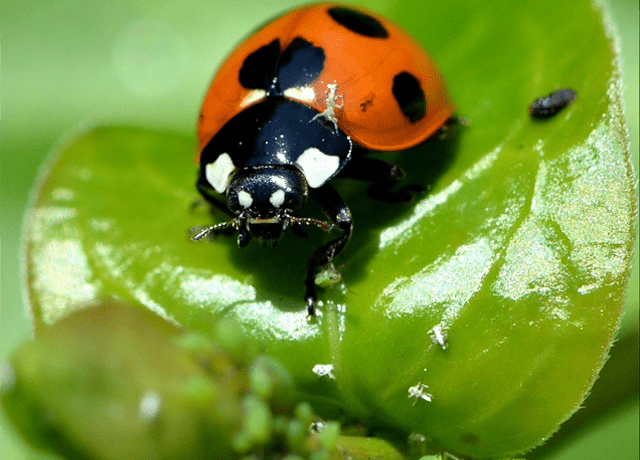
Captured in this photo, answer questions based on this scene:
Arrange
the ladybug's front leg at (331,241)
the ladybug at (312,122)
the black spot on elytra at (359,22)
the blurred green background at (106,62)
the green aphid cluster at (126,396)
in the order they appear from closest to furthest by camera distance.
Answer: the green aphid cluster at (126,396) < the ladybug's front leg at (331,241) < the ladybug at (312,122) < the black spot on elytra at (359,22) < the blurred green background at (106,62)

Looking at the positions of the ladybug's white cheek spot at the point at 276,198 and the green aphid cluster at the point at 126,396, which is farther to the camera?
the ladybug's white cheek spot at the point at 276,198

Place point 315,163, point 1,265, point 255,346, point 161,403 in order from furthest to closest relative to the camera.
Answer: point 1,265, point 315,163, point 255,346, point 161,403

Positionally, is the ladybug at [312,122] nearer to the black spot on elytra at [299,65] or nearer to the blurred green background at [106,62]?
the black spot on elytra at [299,65]

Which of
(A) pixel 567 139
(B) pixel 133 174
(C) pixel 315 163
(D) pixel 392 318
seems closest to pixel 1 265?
(B) pixel 133 174

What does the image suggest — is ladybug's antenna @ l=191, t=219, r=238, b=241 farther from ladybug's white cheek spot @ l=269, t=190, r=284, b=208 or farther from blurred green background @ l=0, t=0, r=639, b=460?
blurred green background @ l=0, t=0, r=639, b=460

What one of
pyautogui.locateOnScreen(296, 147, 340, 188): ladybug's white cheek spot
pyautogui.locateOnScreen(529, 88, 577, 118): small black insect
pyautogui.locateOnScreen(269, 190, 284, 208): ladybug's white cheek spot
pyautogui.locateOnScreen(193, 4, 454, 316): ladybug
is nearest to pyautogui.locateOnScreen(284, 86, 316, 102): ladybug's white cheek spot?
pyautogui.locateOnScreen(193, 4, 454, 316): ladybug

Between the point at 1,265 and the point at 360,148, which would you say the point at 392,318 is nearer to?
the point at 360,148

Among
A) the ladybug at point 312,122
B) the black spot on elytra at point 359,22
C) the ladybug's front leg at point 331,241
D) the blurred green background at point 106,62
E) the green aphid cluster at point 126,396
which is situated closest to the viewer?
the green aphid cluster at point 126,396

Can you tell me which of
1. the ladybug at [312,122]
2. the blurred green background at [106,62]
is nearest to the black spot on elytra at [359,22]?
the ladybug at [312,122]
